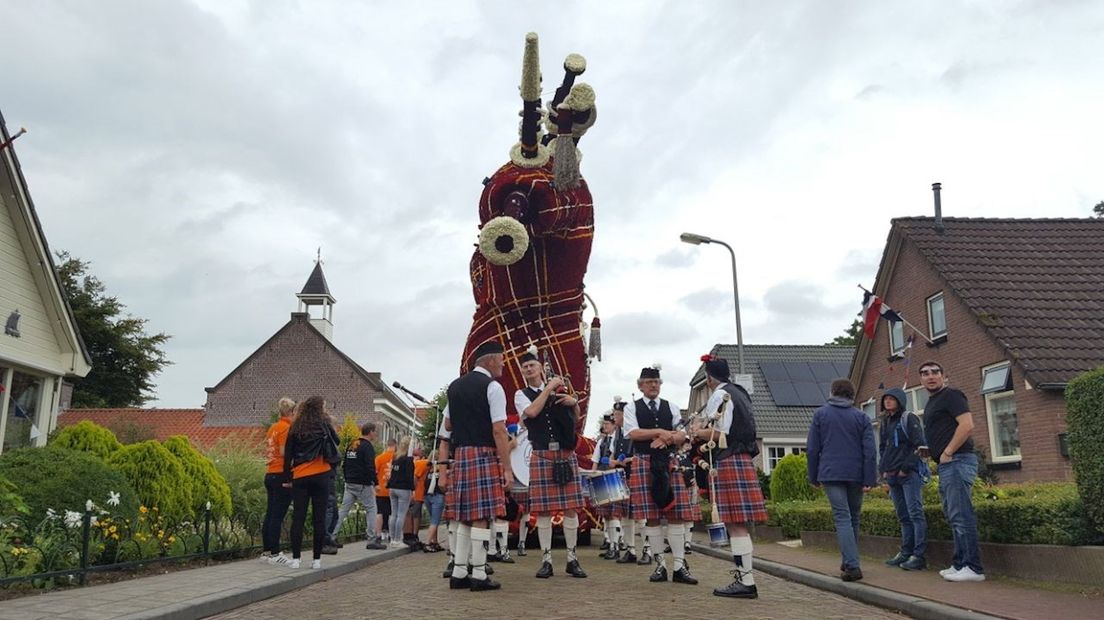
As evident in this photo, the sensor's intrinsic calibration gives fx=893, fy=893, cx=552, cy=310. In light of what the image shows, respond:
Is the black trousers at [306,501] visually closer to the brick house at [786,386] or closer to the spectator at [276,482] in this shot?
the spectator at [276,482]

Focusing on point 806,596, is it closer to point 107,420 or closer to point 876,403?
point 876,403

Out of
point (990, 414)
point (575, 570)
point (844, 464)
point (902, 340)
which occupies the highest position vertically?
point (902, 340)

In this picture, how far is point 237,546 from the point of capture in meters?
11.0

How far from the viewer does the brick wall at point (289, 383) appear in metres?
51.2

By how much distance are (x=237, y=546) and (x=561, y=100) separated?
7697mm

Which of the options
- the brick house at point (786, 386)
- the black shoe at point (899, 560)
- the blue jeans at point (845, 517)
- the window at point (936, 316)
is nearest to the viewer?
the blue jeans at point (845, 517)

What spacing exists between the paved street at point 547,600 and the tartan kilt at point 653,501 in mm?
622

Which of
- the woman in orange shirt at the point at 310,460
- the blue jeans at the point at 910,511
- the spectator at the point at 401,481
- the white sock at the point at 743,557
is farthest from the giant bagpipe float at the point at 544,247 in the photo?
the white sock at the point at 743,557

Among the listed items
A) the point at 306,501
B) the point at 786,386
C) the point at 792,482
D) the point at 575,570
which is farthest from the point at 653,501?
the point at 786,386

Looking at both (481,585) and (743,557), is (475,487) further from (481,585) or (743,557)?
(743,557)

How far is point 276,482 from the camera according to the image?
9922 millimetres

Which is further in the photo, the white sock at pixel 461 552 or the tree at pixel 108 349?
the tree at pixel 108 349

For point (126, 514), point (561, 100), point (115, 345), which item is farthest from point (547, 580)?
point (115, 345)

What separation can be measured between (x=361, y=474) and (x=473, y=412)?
18.9 ft
